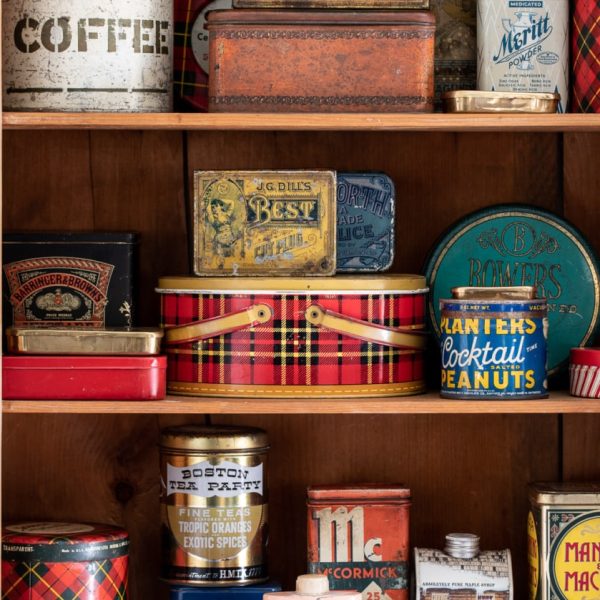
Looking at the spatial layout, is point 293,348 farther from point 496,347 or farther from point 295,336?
point 496,347

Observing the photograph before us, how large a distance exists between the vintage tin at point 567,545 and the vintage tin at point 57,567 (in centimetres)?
60

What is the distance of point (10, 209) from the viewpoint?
6.05ft

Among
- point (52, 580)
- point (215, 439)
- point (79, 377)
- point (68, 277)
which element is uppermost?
point (68, 277)

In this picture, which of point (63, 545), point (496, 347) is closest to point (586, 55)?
point (496, 347)

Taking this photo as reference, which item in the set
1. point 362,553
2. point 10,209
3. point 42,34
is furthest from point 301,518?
point 42,34

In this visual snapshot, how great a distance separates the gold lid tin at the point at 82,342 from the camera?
5.23 ft

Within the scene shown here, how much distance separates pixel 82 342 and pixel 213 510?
30 centimetres

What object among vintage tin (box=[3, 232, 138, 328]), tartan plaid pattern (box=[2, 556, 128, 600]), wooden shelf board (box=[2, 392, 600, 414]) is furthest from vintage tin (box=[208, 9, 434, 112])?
tartan plaid pattern (box=[2, 556, 128, 600])

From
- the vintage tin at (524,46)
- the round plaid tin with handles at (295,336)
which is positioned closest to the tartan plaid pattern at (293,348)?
the round plaid tin with handles at (295,336)

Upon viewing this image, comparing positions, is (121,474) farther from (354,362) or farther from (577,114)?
(577,114)

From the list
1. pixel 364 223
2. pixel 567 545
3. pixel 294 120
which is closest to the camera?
pixel 294 120

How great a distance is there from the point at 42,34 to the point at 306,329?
1.77 ft

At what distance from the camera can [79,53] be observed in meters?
1.60

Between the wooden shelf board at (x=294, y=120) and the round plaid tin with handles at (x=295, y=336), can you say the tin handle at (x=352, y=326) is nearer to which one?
the round plaid tin with handles at (x=295, y=336)
